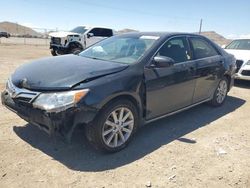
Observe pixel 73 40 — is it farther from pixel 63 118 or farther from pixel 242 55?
pixel 63 118

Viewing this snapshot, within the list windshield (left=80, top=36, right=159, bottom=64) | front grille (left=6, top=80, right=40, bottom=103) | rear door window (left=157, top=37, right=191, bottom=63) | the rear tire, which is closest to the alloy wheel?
windshield (left=80, top=36, right=159, bottom=64)

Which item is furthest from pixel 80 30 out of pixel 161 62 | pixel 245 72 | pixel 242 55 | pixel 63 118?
pixel 63 118

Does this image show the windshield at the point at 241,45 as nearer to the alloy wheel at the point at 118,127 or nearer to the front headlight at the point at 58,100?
the alloy wheel at the point at 118,127

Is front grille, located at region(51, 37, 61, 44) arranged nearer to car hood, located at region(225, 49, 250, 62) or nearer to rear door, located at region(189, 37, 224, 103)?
car hood, located at region(225, 49, 250, 62)

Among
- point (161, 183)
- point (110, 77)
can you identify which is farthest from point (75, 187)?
point (110, 77)

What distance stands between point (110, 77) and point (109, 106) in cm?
39

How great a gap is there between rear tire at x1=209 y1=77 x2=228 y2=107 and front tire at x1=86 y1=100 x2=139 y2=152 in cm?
278

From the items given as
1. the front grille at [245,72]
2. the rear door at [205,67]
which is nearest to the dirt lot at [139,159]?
the rear door at [205,67]

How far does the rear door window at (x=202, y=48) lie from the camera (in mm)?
5361

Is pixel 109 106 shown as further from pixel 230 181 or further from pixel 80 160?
pixel 230 181

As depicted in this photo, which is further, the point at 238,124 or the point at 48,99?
the point at 238,124

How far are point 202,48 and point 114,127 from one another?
9.34 feet

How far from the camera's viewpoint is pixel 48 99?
3434 mm

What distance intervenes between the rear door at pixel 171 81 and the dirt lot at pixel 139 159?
478 millimetres
